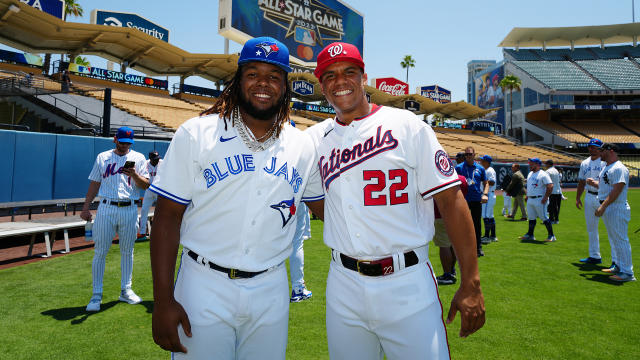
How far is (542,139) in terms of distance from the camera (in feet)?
183


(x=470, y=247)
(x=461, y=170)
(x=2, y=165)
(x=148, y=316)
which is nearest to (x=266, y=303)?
(x=470, y=247)

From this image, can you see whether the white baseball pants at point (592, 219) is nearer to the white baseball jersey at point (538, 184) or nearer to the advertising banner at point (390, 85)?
the white baseball jersey at point (538, 184)

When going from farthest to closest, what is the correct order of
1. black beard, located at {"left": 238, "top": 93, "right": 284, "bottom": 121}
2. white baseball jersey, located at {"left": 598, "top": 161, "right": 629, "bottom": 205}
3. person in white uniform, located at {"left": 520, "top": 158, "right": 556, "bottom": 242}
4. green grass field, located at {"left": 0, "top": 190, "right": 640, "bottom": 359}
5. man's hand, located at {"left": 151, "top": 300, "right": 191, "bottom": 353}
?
person in white uniform, located at {"left": 520, "top": 158, "right": 556, "bottom": 242} → white baseball jersey, located at {"left": 598, "top": 161, "right": 629, "bottom": 205} → green grass field, located at {"left": 0, "top": 190, "right": 640, "bottom": 359} → black beard, located at {"left": 238, "top": 93, "right": 284, "bottom": 121} → man's hand, located at {"left": 151, "top": 300, "right": 191, "bottom": 353}

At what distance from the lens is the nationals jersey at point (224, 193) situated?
1.96 m

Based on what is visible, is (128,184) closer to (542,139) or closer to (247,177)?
(247,177)

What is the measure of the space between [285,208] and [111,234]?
4.14 meters

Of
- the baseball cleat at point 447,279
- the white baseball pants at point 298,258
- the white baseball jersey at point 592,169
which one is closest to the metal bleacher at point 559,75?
the white baseball jersey at point 592,169

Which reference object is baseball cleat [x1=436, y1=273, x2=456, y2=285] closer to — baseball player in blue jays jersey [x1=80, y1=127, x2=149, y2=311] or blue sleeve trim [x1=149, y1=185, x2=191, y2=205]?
baseball player in blue jays jersey [x1=80, y1=127, x2=149, y2=311]

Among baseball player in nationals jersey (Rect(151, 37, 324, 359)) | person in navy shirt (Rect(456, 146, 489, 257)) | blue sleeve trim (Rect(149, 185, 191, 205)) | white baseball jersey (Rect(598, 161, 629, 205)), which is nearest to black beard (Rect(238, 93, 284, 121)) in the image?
baseball player in nationals jersey (Rect(151, 37, 324, 359))

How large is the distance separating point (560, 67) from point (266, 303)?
250 feet

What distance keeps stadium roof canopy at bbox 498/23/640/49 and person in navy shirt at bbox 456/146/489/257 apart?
69835 mm

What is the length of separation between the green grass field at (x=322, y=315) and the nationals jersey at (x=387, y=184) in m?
2.24

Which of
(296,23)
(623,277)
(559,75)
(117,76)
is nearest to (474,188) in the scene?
(623,277)

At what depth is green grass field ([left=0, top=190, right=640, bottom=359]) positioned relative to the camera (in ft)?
12.7
